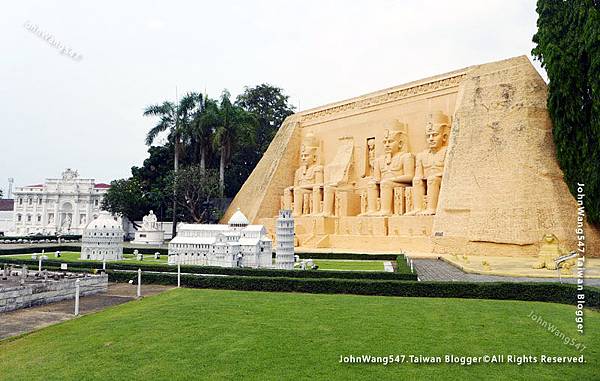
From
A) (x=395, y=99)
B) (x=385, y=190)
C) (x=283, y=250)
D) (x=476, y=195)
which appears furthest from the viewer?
(x=395, y=99)

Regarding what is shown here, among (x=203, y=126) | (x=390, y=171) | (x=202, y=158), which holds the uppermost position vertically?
(x=203, y=126)

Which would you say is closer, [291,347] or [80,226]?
[291,347]

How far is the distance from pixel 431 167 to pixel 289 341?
63.3ft

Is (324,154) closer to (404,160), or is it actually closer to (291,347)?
(404,160)

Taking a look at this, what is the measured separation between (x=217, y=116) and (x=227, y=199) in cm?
796

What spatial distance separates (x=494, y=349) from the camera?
554cm

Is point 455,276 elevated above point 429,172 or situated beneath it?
situated beneath

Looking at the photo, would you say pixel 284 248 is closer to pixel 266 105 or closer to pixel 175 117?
pixel 175 117

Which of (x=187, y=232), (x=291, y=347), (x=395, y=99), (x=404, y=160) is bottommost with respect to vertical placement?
(x=291, y=347)

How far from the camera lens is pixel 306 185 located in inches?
1204

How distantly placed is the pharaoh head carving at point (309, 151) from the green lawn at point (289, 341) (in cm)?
2266

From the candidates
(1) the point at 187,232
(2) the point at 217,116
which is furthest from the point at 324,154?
(1) the point at 187,232

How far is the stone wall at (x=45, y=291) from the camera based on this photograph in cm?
796

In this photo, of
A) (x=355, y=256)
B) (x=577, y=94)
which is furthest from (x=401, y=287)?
(x=577, y=94)
